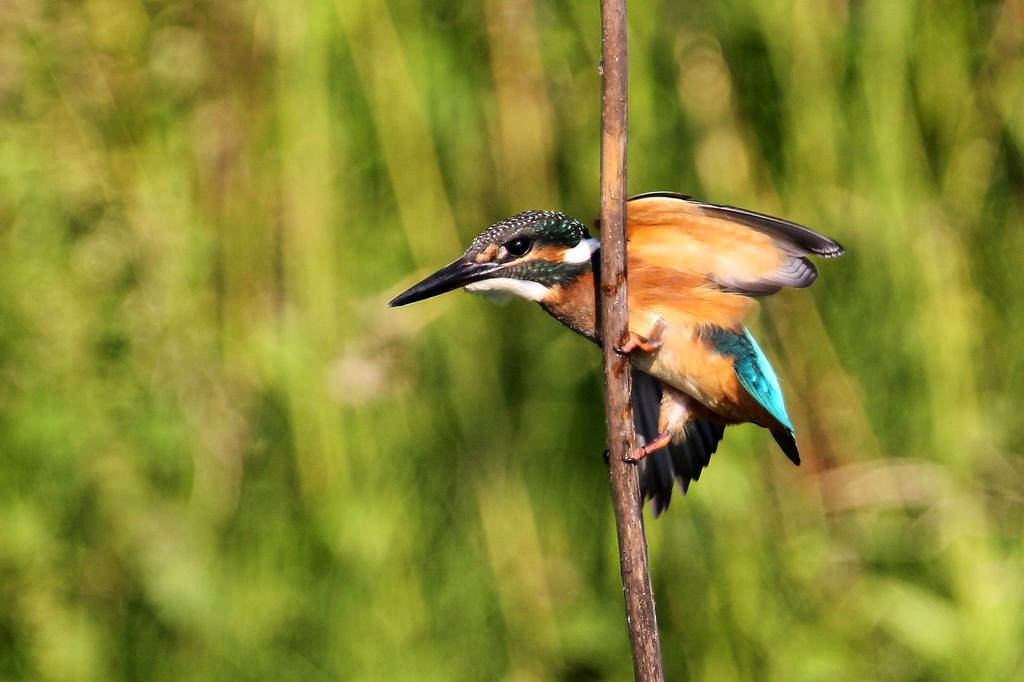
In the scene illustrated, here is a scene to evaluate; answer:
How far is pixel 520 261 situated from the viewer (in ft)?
6.32

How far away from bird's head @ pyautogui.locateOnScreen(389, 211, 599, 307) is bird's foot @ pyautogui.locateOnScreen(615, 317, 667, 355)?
0.15 meters

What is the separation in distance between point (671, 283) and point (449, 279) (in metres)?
0.36

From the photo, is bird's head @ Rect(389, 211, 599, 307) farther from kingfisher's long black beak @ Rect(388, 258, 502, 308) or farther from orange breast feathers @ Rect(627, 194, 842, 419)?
orange breast feathers @ Rect(627, 194, 842, 419)

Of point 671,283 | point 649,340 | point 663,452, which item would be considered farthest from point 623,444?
point 663,452

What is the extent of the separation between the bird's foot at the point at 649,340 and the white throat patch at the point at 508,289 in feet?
0.61

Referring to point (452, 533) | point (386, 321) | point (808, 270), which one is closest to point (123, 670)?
point (452, 533)

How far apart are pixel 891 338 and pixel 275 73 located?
142 cm

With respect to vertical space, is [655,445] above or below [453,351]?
below

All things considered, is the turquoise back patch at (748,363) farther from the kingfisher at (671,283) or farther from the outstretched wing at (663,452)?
the outstretched wing at (663,452)

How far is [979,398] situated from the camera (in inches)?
101

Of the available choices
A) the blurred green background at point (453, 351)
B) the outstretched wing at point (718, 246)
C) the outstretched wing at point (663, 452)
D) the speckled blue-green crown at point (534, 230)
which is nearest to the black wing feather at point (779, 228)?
the outstretched wing at point (718, 246)

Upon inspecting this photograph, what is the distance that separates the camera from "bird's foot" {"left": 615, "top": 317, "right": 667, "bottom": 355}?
1768 millimetres

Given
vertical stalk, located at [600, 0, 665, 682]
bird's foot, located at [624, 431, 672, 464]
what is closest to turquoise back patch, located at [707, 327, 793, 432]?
bird's foot, located at [624, 431, 672, 464]

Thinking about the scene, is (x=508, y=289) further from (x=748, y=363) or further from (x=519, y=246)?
(x=748, y=363)
